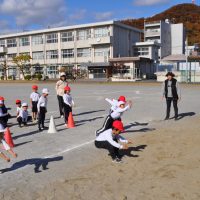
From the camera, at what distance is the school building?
209 ft

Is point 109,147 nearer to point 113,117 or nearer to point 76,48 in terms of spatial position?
point 113,117

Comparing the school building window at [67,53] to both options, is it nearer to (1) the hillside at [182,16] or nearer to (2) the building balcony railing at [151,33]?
(2) the building balcony railing at [151,33]

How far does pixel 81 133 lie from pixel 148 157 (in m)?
3.23

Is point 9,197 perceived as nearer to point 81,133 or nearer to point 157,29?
point 81,133

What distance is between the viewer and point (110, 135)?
6922 millimetres

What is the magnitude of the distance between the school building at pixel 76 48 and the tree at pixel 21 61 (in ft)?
5.39

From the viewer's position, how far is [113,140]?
22.8 ft

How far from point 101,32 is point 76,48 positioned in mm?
6422

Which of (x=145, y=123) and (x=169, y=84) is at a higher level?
(x=169, y=84)

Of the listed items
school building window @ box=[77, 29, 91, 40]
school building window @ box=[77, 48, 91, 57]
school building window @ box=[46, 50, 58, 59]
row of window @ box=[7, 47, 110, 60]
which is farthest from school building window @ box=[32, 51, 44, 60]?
school building window @ box=[77, 29, 91, 40]

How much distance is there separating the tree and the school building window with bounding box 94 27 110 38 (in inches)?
604

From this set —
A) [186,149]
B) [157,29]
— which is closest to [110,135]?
[186,149]

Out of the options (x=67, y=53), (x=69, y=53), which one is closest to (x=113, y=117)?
(x=69, y=53)

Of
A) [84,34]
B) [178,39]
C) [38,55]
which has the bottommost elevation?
[38,55]
